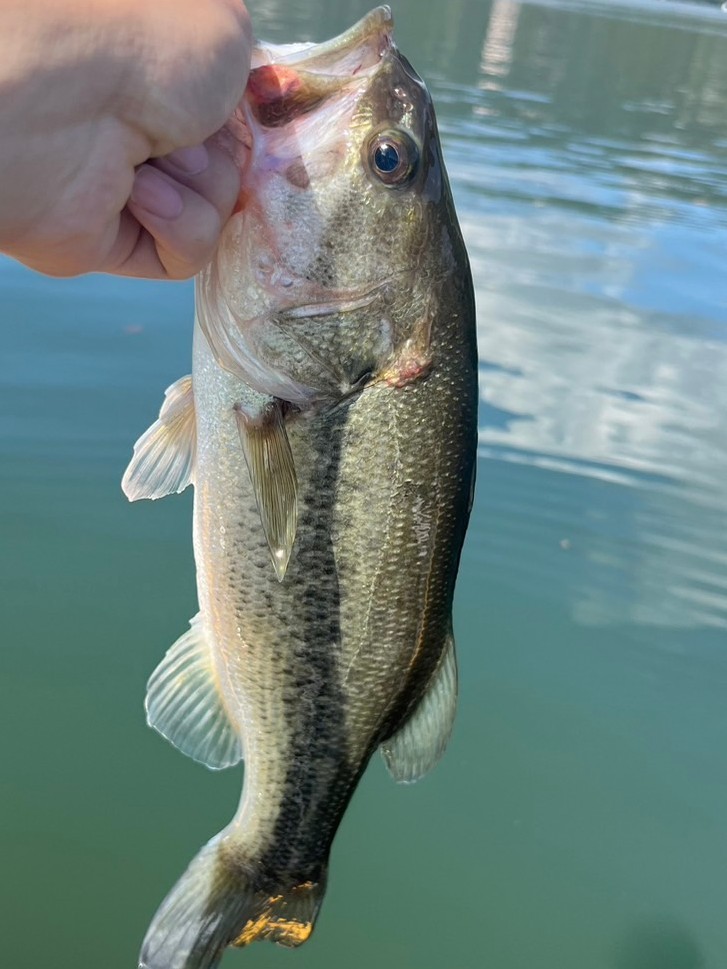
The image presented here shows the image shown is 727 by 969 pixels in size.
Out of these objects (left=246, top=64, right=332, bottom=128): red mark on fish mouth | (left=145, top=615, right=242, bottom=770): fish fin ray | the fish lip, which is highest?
the fish lip

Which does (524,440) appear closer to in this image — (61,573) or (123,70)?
(61,573)

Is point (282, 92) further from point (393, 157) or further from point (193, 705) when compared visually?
point (193, 705)

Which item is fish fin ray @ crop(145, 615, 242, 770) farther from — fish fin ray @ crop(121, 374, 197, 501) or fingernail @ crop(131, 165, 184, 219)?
fingernail @ crop(131, 165, 184, 219)

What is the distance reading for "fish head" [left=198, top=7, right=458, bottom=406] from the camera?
5.16 ft

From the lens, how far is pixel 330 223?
162 cm

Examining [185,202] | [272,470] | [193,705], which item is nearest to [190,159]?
[185,202]

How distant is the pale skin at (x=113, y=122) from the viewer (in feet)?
3.92

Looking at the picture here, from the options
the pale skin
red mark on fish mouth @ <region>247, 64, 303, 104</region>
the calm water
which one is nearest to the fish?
red mark on fish mouth @ <region>247, 64, 303, 104</region>

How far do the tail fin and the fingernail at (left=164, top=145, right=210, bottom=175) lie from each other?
1331 millimetres

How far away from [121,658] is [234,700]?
1.76 metres

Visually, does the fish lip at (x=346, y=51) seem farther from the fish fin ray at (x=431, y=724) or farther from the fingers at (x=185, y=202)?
the fish fin ray at (x=431, y=724)

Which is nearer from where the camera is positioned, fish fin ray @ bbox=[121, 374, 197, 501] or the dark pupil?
the dark pupil

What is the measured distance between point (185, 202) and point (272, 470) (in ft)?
1.53

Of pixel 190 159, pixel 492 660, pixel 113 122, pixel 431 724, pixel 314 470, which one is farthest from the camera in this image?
pixel 492 660
